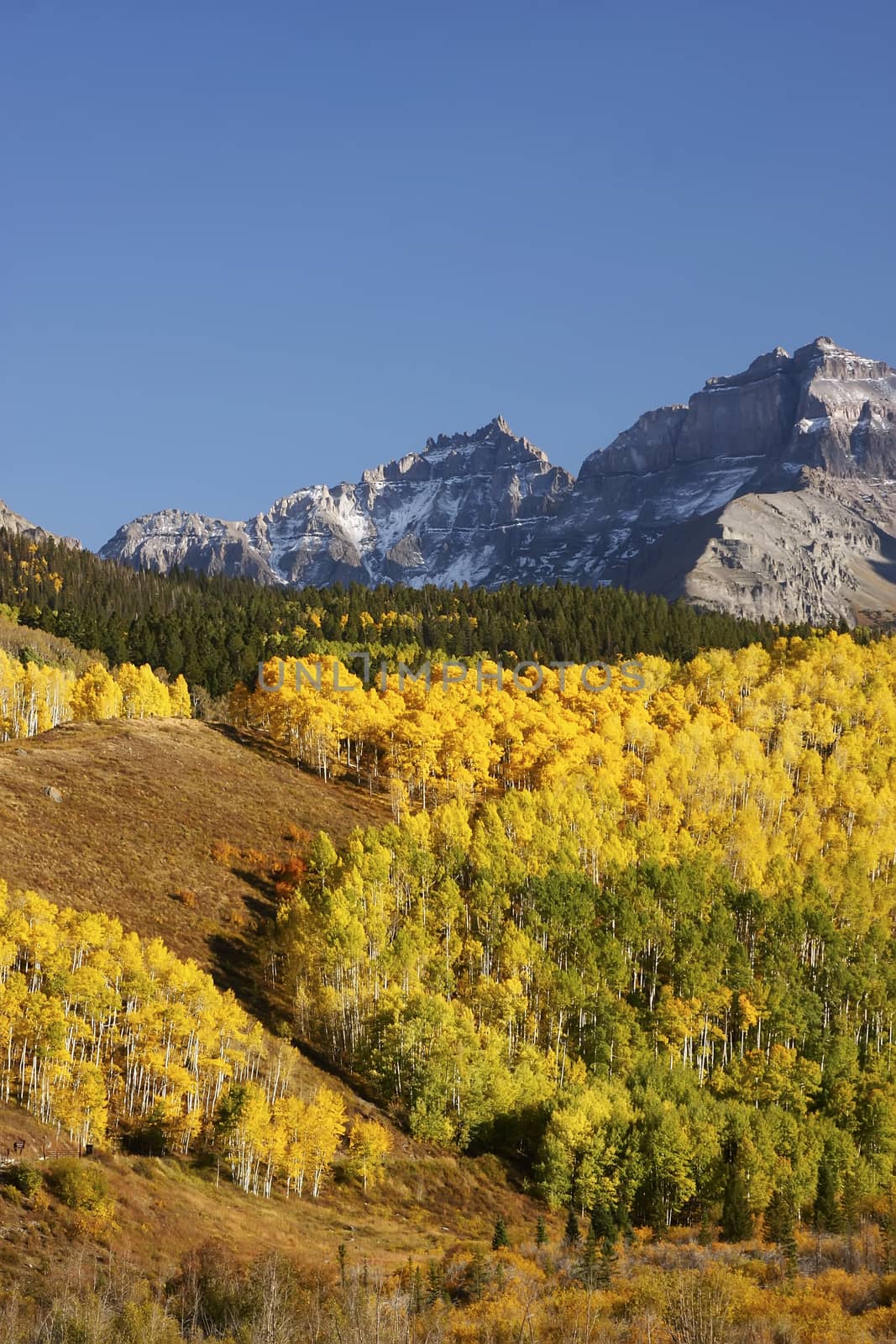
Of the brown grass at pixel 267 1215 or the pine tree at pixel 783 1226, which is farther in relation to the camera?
the pine tree at pixel 783 1226

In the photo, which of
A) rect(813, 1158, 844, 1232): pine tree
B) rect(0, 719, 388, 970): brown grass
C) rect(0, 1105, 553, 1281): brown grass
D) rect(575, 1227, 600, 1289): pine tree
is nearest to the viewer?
rect(0, 1105, 553, 1281): brown grass

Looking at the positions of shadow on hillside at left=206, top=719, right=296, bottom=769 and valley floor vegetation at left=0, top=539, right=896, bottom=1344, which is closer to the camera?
valley floor vegetation at left=0, top=539, right=896, bottom=1344

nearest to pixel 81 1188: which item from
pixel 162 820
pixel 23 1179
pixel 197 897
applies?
pixel 23 1179

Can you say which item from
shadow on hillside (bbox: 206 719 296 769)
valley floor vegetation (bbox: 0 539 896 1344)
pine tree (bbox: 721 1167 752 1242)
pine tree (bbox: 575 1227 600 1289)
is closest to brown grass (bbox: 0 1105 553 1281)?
valley floor vegetation (bbox: 0 539 896 1344)

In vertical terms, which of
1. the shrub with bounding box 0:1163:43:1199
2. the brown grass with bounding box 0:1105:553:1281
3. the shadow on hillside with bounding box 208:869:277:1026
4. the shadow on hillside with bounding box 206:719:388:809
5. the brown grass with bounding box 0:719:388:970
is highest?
the shadow on hillside with bounding box 206:719:388:809

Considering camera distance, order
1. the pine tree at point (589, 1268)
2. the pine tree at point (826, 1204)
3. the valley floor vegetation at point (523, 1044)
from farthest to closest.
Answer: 1. the pine tree at point (826, 1204)
2. the pine tree at point (589, 1268)
3. the valley floor vegetation at point (523, 1044)

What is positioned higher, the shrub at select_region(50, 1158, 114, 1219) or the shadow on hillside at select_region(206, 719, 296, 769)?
the shadow on hillside at select_region(206, 719, 296, 769)

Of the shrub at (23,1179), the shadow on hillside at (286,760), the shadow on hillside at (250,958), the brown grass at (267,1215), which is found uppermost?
the shadow on hillside at (286,760)

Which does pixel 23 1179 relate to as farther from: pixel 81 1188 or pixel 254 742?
pixel 254 742

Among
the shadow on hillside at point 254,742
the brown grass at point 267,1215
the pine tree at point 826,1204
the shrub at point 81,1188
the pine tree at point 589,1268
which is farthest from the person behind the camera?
the shadow on hillside at point 254,742

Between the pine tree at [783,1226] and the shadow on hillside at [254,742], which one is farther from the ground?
the shadow on hillside at [254,742]

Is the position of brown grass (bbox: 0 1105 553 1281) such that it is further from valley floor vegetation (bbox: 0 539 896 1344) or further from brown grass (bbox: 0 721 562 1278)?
valley floor vegetation (bbox: 0 539 896 1344)

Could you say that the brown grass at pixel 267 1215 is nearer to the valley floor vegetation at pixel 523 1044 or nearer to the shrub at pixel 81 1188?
the shrub at pixel 81 1188

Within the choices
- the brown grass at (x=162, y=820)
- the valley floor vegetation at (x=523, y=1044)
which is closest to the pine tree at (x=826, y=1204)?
the valley floor vegetation at (x=523, y=1044)
